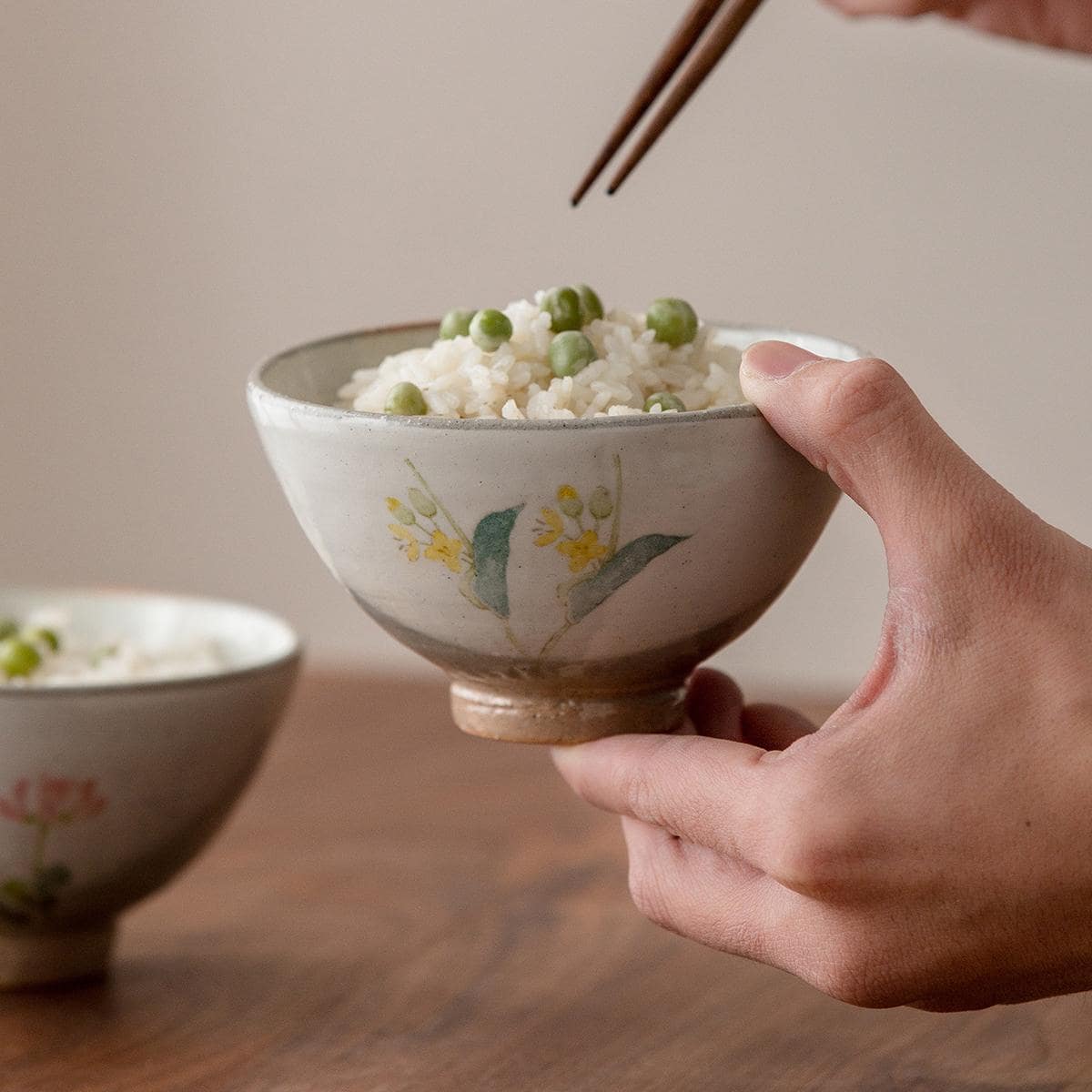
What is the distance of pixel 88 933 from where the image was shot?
1211 mm

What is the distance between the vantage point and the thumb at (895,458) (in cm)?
77

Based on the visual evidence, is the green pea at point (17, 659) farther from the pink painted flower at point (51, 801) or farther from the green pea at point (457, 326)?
the green pea at point (457, 326)

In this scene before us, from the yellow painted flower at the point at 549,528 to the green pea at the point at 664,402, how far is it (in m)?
0.09

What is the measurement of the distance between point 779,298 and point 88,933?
1.72m

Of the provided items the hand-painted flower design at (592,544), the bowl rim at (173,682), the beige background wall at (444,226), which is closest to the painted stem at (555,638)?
the hand-painted flower design at (592,544)

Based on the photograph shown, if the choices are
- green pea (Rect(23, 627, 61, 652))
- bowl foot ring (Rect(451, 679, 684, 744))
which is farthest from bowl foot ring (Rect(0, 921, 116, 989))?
bowl foot ring (Rect(451, 679, 684, 744))

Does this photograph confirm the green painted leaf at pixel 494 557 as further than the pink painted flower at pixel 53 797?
No

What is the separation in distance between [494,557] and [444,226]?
2.01 meters

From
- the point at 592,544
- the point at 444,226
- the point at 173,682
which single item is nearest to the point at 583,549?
the point at 592,544

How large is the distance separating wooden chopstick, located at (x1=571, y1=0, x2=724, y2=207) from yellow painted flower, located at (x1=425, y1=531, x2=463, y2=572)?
0.27m

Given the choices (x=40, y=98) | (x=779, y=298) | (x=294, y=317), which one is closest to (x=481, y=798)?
(x=779, y=298)

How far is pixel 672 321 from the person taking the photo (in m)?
0.94

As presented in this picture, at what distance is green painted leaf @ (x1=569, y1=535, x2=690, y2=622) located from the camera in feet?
2.74

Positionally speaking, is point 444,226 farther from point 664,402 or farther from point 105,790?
point 664,402
